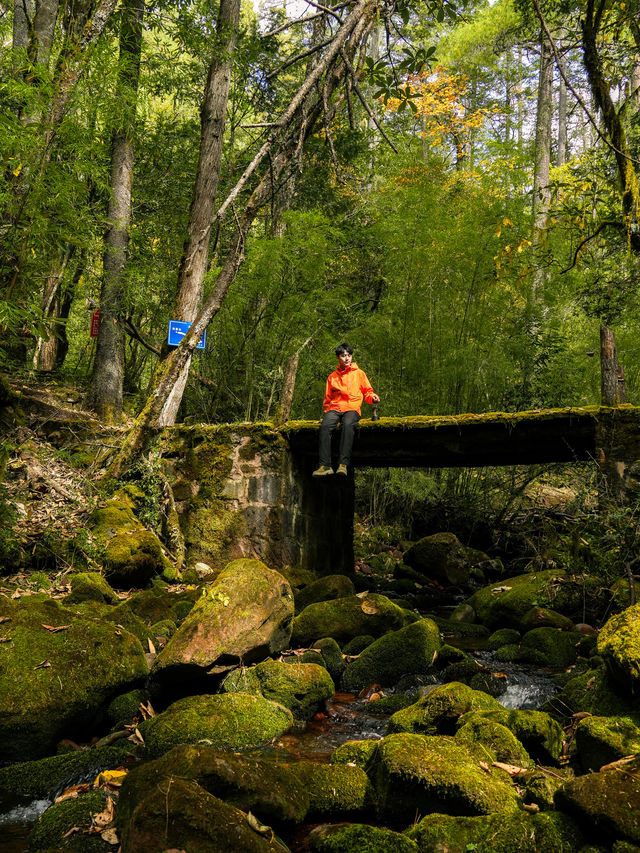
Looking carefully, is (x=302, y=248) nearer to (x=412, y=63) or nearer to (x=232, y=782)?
(x=412, y=63)

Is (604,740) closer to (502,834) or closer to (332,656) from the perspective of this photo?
(502,834)

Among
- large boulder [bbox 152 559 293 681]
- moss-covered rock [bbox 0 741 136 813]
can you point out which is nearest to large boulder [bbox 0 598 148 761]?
moss-covered rock [bbox 0 741 136 813]

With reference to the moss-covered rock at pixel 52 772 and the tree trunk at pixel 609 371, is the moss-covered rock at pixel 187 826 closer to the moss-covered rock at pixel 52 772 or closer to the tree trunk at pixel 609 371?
the moss-covered rock at pixel 52 772

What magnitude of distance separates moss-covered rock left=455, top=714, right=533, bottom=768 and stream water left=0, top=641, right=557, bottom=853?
2.55 feet

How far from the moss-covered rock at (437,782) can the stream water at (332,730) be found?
39 centimetres

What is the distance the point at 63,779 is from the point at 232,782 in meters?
1.04

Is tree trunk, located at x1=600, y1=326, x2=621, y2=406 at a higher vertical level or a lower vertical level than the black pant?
higher

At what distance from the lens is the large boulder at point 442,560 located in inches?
361

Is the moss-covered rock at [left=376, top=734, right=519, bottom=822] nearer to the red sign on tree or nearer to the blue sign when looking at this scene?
the blue sign

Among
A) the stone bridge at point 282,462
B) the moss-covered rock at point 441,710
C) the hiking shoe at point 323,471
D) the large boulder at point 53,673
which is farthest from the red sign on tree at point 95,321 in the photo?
the moss-covered rock at point 441,710

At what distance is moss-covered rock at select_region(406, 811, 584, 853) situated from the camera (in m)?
2.17

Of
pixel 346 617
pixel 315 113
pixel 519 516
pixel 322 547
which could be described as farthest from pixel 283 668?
pixel 519 516

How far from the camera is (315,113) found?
287cm

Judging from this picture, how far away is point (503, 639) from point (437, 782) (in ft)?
11.1
